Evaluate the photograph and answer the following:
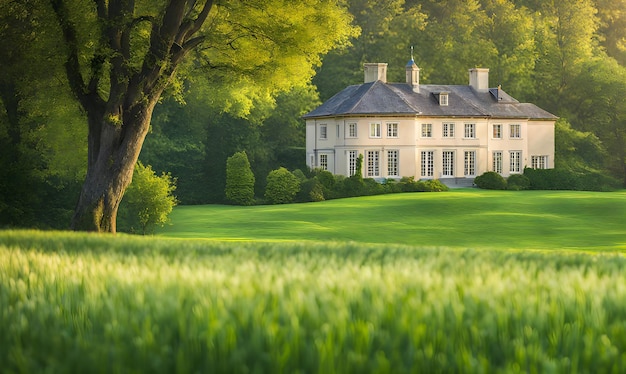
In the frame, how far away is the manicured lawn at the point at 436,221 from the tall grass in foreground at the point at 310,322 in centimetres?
3315

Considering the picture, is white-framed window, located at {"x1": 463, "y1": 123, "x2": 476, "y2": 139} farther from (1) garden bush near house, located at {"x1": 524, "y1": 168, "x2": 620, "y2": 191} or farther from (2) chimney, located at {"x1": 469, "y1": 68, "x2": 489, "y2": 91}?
(1) garden bush near house, located at {"x1": 524, "y1": 168, "x2": 620, "y2": 191}

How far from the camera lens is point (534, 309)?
5.57 metres

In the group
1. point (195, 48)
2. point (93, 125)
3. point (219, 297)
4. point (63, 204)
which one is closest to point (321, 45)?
point (195, 48)

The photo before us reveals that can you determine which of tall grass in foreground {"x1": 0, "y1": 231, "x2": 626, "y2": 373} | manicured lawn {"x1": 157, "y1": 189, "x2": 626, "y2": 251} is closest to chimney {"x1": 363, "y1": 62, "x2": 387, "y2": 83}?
manicured lawn {"x1": 157, "y1": 189, "x2": 626, "y2": 251}

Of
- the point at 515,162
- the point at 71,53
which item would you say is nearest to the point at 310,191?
the point at 515,162

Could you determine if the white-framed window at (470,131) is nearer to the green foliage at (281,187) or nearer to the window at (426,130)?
the window at (426,130)

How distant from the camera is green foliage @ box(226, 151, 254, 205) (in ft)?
209

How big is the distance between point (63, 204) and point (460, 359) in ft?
115

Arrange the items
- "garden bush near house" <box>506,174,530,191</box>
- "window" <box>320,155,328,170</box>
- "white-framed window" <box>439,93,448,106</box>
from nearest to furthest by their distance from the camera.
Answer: "garden bush near house" <box>506,174,530,191</box> < "window" <box>320,155,328,170</box> < "white-framed window" <box>439,93,448,106</box>

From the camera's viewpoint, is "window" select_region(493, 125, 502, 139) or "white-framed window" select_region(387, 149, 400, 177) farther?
"window" select_region(493, 125, 502, 139)

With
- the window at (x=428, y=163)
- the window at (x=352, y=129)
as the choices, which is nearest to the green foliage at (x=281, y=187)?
the window at (x=352, y=129)

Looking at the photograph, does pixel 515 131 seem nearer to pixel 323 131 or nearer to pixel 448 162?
pixel 448 162

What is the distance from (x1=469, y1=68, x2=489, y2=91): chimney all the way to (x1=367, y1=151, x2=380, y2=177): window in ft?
40.6

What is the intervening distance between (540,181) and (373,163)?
12.6 m
